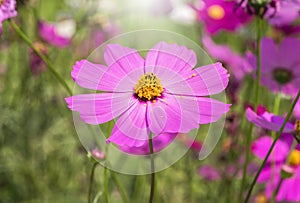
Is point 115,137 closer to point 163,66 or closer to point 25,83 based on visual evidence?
point 163,66

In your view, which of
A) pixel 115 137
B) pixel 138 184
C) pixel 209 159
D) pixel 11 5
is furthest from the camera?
pixel 209 159

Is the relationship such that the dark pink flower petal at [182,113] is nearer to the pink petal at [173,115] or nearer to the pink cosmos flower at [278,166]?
the pink petal at [173,115]

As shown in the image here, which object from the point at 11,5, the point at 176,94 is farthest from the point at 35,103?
the point at 176,94

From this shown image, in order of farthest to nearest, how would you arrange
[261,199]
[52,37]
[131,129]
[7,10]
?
[52,37] < [261,199] < [7,10] < [131,129]

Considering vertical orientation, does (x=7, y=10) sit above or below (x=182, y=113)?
above

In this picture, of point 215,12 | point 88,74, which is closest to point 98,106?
point 88,74

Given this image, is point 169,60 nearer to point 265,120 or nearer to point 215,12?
point 265,120

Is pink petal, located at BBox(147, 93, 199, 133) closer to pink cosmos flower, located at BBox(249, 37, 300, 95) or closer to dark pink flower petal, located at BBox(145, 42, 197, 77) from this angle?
dark pink flower petal, located at BBox(145, 42, 197, 77)
